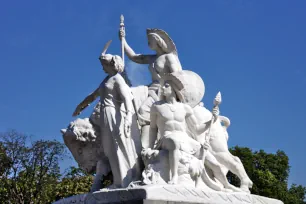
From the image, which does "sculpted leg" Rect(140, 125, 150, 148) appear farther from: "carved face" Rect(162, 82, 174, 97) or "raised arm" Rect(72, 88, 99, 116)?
"raised arm" Rect(72, 88, 99, 116)

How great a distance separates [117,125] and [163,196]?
75.0 inches

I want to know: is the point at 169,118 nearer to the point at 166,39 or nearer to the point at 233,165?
the point at 233,165

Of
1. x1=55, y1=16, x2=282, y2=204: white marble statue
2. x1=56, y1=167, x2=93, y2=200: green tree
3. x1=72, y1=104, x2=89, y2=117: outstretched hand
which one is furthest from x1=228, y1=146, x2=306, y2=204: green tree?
x1=72, y1=104, x2=89, y2=117: outstretched hand

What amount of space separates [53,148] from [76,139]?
17161mm

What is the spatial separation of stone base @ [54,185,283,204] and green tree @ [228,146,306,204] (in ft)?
60.9

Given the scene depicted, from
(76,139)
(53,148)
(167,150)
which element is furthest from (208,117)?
(53,148)

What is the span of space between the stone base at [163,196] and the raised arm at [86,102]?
2258 mm

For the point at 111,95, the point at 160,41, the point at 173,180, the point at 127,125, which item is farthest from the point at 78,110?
the point at 173,180

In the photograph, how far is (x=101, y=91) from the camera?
984cm

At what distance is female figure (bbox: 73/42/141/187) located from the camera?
30.4 feet

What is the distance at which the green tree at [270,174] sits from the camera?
27.1 m

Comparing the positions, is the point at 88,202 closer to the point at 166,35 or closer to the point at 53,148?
the point at 166,35

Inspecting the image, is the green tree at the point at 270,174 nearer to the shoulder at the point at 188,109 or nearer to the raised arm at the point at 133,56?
the raised arm at the point at 133,56

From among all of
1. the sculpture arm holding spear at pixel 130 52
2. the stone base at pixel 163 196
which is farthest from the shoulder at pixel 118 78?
the stone base at pixel 163 196
